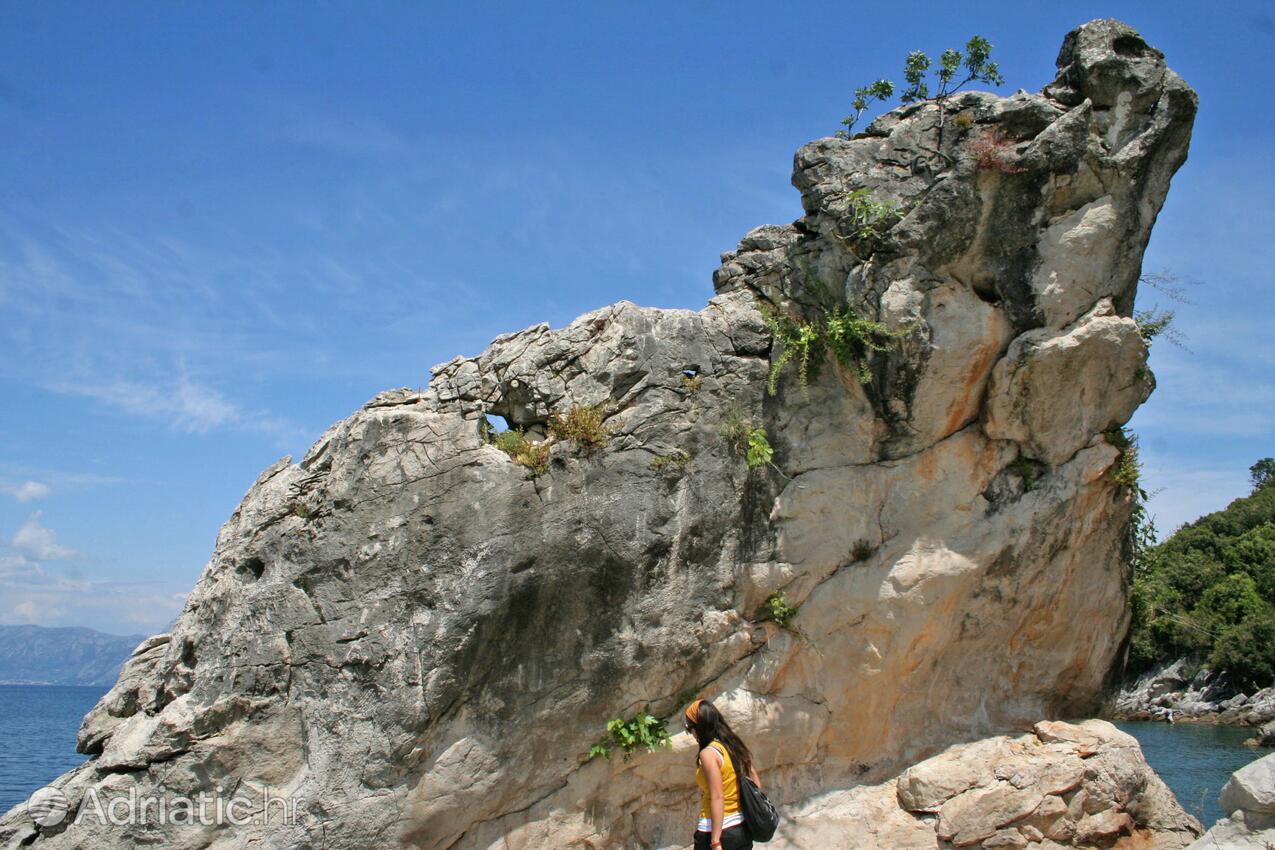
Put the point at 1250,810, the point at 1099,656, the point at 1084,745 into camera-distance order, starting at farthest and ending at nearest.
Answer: the point at 1099,656
the point at 1084,745
the point at 1250,810

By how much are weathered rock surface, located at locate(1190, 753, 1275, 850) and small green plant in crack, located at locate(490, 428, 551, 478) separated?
7.73m

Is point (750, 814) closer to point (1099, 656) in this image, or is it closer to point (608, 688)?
point (608, 688)

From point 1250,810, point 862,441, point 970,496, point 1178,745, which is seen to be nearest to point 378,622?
point 862,441

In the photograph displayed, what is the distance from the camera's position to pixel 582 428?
1105 centimetres

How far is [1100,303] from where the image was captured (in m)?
11.1

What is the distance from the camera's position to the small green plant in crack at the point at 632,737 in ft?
35.0

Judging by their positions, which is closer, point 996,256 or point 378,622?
point 378,622

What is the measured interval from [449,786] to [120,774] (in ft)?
11.9

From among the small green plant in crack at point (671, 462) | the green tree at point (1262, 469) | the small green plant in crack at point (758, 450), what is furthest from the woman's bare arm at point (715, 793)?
the green tree at point (1262, 469)

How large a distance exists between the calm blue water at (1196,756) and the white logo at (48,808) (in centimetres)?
1494

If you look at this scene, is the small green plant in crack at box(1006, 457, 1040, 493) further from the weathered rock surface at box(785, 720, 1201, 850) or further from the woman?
the woman

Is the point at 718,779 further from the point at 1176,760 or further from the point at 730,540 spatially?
the point at 1176,760

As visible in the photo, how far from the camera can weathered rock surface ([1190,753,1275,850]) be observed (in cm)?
870

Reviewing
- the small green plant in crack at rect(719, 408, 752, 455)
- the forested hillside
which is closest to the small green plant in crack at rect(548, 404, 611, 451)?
the small green plant in crack at rect(719, 408, 752, 455)
